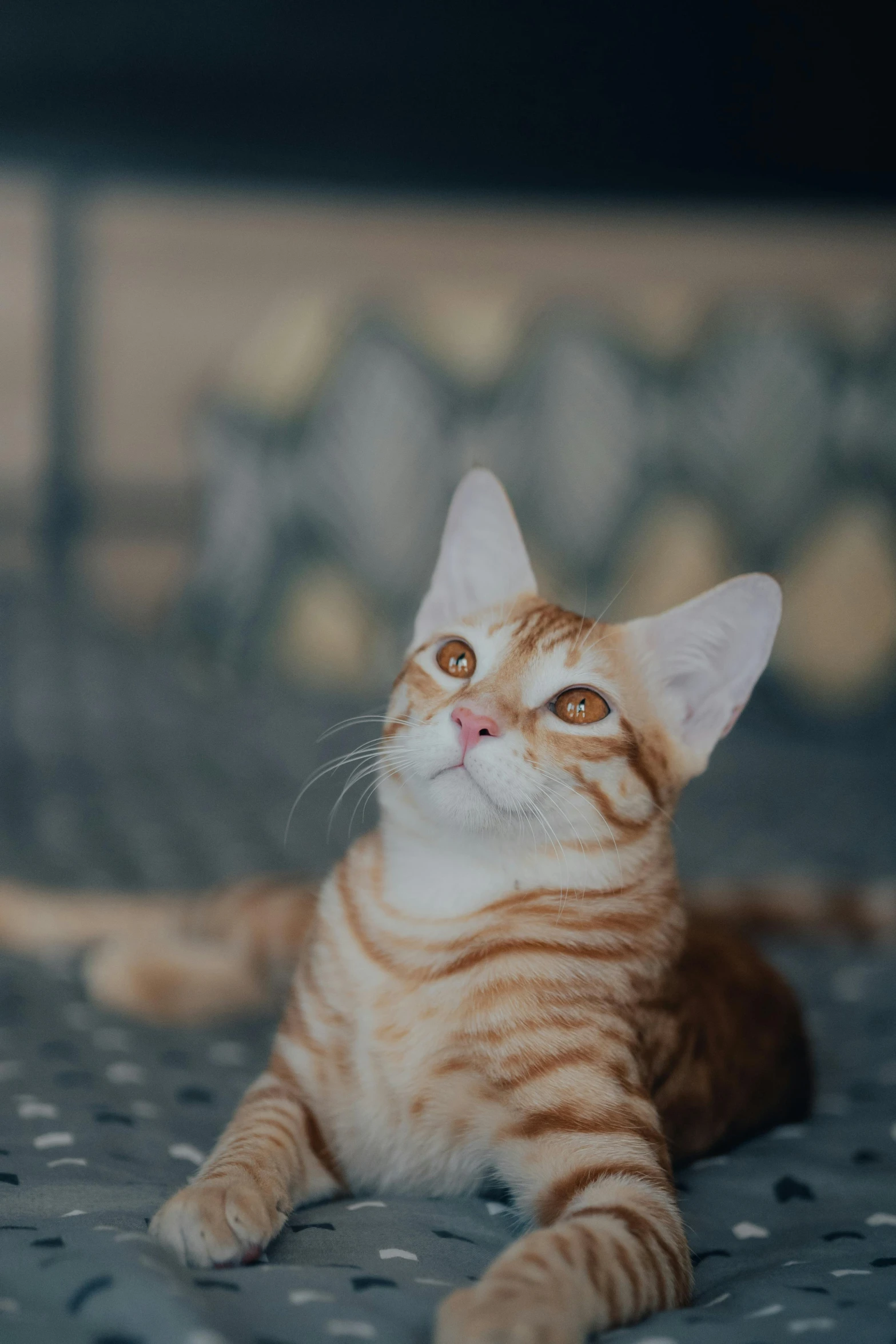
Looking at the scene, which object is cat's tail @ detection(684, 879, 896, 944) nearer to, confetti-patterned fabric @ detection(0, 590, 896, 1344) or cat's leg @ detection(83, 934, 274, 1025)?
confetti-patterned fabric @ detection(0, 590, 896, 1344)

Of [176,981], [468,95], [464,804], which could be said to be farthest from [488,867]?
[468,95]

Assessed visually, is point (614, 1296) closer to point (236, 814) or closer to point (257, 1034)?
point (257, 1034)

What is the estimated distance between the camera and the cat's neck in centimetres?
86

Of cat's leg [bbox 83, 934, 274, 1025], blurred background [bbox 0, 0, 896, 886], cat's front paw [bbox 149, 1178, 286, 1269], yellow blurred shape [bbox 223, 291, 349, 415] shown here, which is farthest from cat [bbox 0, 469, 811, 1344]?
yellow blurred shape [bbox 223, 291, 349, 415]

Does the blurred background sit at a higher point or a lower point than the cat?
higher

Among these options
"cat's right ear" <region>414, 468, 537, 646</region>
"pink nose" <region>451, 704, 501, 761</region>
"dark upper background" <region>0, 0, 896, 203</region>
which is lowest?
"pink nose" <region>451, 704, 501, 761</region>

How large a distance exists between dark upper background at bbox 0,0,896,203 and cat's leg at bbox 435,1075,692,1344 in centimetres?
254

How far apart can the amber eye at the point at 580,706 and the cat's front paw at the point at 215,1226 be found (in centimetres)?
39

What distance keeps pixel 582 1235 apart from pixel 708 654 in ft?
1.44

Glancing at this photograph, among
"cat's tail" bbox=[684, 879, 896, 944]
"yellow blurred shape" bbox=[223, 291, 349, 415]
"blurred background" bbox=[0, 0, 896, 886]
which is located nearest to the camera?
"cat's tail" bbox=[684, 879, 896, 944]

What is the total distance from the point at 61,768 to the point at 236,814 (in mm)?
321

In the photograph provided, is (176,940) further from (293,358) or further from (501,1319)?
(293,358)

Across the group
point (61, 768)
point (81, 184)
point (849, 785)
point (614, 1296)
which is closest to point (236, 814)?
point (61, 768)

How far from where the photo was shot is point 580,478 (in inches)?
103
